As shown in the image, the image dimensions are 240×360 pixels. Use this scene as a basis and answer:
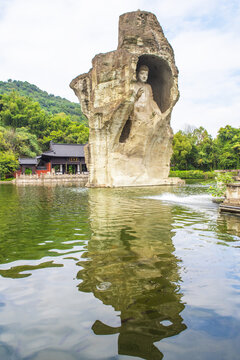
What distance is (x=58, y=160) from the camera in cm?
4044

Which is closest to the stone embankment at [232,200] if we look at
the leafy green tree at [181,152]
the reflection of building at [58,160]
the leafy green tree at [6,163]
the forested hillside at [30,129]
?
the leafy green tree at [6,163]

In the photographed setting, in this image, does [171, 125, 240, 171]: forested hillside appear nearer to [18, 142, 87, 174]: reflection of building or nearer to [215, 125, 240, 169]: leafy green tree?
[215, 125, 240, 169]: leafy green tree

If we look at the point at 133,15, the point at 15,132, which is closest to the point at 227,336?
the point at 133,15

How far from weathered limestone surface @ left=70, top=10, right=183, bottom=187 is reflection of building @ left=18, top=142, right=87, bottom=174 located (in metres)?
15.9

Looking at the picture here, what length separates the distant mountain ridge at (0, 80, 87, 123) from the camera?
8500 centimetres

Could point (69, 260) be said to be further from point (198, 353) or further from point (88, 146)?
point (88, 146)

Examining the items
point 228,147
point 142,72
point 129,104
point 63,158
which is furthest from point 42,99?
point 129,104

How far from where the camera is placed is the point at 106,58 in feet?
72.7

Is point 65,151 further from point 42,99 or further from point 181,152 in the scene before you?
point 42,99

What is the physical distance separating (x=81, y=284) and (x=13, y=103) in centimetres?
5097

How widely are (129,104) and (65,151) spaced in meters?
21.8

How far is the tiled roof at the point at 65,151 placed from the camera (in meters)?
40.1

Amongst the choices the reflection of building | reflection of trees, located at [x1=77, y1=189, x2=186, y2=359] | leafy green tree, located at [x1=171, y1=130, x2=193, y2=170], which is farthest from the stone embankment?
leafy green tree, located at [x1=171, y1=130, x2=193, y2=170]

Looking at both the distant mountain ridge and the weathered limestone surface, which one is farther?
the distant mountain ridge
